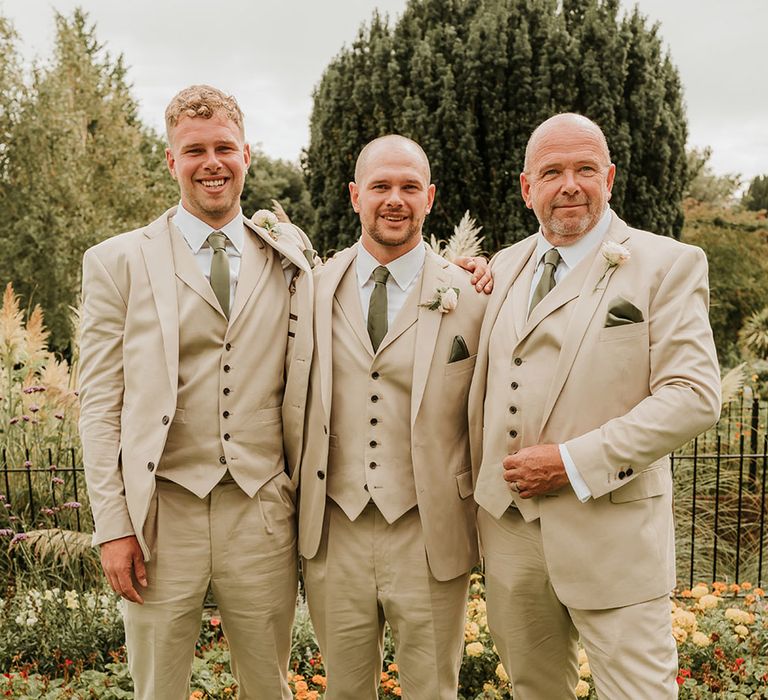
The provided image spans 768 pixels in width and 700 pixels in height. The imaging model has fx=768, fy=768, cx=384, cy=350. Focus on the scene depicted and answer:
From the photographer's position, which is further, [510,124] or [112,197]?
[112,197]

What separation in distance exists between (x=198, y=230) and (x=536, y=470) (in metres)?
1.59

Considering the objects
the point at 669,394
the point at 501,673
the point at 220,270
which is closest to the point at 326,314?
the point at 220,270

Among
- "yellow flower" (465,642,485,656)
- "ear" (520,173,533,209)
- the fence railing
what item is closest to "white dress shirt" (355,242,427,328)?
"ear" (520,173,533,209)

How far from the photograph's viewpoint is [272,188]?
28.4 meters

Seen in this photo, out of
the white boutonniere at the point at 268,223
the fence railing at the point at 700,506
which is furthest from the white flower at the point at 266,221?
the fence railing at the point at 700,506

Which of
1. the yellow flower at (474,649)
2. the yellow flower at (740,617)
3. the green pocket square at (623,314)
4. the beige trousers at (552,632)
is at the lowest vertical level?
the yellow flower at (474,649)

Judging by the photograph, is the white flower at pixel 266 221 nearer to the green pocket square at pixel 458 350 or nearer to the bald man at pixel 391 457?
the bald man at pixel 391 457

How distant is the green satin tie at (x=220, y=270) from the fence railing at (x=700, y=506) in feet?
8.60

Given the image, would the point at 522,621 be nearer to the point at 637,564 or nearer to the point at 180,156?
the point at 637,564

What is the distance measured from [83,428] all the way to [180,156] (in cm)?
110

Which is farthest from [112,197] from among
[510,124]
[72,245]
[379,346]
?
[379,346]

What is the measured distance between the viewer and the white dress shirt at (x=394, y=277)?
306cm

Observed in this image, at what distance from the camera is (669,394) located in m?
2.55

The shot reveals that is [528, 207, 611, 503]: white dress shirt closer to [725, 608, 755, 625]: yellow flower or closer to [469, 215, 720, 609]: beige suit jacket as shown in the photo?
[469, 215, 720, 609]: beige suit jacket
